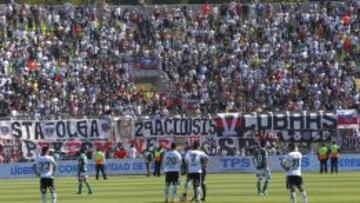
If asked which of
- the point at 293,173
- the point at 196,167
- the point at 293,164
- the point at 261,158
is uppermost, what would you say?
the point at 293,164

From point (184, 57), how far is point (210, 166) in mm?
12404

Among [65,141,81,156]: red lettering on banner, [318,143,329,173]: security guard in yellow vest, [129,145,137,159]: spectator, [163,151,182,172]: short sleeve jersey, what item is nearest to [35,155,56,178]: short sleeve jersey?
[163,151,182,172]: short sleeve jersey

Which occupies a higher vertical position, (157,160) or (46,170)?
(46,170)

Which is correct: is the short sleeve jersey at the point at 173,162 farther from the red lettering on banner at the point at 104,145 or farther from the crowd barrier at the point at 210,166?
the red lettering on banner at the point at 104,145

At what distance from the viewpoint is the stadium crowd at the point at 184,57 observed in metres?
72.6

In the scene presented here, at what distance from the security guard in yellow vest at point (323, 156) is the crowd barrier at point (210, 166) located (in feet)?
9.13

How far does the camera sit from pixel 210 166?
6688 centimetres

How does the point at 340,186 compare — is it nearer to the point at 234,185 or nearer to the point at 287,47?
the point at 234,185

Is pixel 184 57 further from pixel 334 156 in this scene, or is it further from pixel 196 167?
pixel 196 167

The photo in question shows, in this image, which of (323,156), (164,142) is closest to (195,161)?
(323,156)

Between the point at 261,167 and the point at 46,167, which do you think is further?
the point at 261,167

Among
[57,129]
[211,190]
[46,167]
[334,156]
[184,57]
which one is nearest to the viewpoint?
[46,167]

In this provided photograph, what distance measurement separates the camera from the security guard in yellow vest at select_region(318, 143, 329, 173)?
61688 millimetres

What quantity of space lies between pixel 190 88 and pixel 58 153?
35.4 ft
